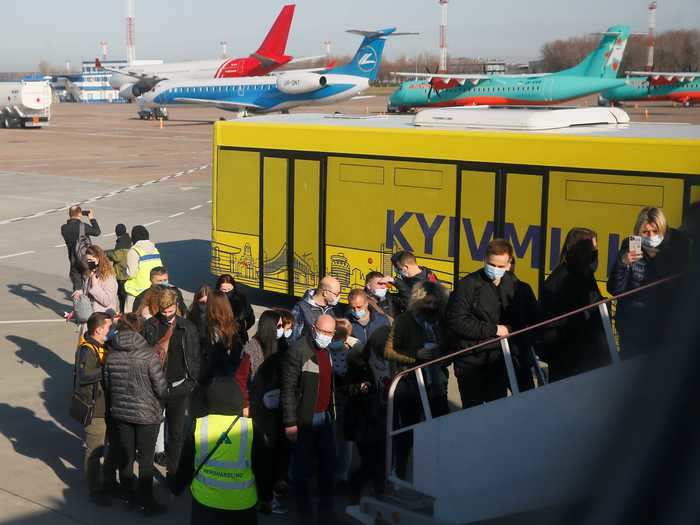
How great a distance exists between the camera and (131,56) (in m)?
134

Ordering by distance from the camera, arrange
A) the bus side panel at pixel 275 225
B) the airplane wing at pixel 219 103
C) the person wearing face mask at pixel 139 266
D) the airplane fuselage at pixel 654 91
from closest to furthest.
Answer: the person wearing face mask at pixel 139 266
the bus side panel at pixel 275 225
the airplane wing at pixel 219 103
the airplane fuselage at pixel 654 91

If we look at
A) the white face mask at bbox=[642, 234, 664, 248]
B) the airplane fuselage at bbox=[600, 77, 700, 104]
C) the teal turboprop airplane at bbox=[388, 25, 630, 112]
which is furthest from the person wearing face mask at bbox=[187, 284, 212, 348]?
the airplane fuselage at bbox=[600, 77, 700, 104]

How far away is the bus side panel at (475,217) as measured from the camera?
1064 cm

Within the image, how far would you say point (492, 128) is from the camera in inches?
434

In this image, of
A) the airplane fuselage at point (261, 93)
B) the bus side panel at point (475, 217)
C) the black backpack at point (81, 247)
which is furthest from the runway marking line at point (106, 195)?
the airplane fuselage at point (261, 93)

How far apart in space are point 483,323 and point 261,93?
5052 centimetres

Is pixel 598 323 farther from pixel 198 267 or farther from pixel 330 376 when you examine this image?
pixel 198 267

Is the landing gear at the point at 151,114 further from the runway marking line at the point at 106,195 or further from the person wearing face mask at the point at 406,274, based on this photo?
the person wearing face mask at the point at 406,274

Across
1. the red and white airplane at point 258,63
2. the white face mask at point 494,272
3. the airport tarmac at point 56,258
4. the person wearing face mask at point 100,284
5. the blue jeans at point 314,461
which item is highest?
the red and white airplane at point 258,63

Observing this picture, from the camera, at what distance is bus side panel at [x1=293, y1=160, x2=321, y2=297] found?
12391mm

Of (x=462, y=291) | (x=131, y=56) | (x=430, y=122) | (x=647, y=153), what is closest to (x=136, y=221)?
(x=430, y=122)

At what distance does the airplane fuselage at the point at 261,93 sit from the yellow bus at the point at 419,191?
41821 mm

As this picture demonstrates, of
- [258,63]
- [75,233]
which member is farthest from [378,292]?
[258,63]

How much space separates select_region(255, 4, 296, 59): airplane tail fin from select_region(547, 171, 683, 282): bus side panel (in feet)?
201
